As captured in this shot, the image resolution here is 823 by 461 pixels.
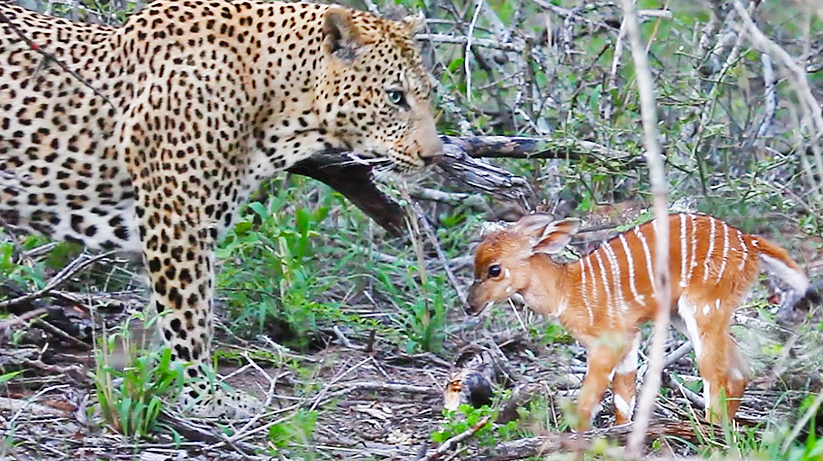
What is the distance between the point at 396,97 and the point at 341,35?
0.41m

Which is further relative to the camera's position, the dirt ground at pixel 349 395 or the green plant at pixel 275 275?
the green plant at pixel 275 275

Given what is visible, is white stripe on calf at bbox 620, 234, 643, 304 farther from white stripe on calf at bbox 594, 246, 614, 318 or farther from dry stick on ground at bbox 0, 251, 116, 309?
dry stick on ground at bbox 0, 251, 116, 309

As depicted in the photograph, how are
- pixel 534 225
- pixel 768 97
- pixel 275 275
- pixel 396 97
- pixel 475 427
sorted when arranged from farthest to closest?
pixel 768 97, pixel 275 275, pixel 396 97, pixel 534 225, pixel 475 427

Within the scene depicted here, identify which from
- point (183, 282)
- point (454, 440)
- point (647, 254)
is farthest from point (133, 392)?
point (647, 254)

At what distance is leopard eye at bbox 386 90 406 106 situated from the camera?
6.23m

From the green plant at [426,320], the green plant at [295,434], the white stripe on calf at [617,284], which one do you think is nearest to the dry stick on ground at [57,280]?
the green plant at [295,434]

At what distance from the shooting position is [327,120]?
6145mm

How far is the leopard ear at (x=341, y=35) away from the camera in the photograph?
19.8ft

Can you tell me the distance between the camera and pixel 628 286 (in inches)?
222

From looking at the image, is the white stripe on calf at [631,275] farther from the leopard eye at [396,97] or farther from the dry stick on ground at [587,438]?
the leopard eye at [396,97]

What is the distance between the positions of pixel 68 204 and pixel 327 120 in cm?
126

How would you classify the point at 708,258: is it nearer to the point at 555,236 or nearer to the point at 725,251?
the point at 725,251

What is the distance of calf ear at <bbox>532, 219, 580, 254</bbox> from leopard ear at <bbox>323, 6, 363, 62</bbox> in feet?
4.03

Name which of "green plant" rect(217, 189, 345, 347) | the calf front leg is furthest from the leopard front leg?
the calf front leg
